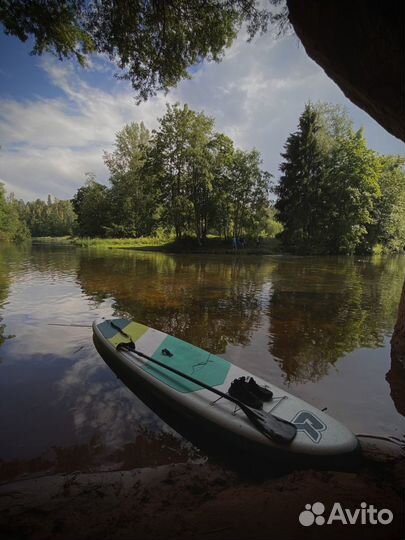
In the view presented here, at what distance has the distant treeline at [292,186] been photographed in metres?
30.2

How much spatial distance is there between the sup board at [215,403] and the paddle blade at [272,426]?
5 cm

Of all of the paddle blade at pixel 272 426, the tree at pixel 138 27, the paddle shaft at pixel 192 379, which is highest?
the tree at pixel 138 27

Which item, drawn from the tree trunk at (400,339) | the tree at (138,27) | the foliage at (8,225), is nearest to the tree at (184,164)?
the tree at (138,27)

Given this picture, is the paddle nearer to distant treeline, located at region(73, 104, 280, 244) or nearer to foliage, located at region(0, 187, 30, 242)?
distant treeline, located at region(73, 104, 280, 244)

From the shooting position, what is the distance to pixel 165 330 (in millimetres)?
7461

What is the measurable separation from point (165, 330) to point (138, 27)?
709cm

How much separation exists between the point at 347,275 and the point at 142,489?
17754 millimetres

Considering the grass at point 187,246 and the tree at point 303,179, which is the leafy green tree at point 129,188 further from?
the tree at point 303,179

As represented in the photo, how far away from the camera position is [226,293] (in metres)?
12.1

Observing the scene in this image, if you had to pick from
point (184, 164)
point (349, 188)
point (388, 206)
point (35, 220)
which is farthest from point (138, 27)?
point (35, 220)

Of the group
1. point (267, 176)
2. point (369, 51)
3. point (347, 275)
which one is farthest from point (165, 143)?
point (369, 51)

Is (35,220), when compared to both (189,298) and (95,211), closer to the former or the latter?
(95,211)

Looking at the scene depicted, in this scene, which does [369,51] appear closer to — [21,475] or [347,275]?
[21,475]

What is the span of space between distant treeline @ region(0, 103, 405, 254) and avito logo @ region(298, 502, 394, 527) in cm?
3080
